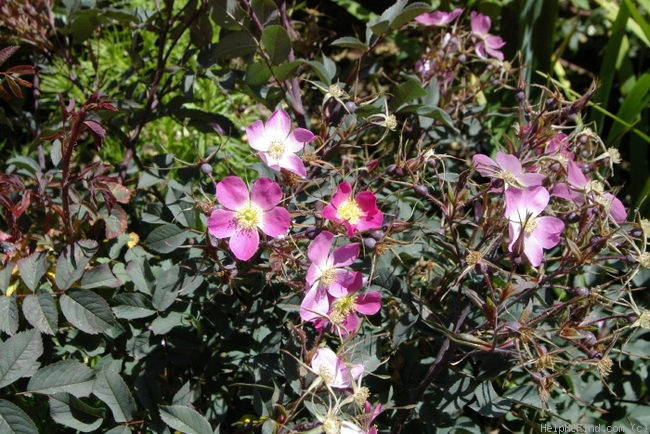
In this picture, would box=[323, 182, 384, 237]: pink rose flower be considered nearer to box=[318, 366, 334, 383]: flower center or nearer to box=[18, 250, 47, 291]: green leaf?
box=[318, 366, 334, 383]: flower center

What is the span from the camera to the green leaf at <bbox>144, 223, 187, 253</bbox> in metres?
1.15

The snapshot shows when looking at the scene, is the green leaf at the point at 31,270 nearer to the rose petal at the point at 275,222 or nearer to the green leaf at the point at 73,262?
the green leaf at the point at 73,262

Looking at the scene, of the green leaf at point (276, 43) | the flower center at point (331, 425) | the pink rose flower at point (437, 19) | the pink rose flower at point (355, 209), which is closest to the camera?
the flower center at point (331, 425)

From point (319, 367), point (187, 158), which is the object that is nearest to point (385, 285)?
point (319, 367)

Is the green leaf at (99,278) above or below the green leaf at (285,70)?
below

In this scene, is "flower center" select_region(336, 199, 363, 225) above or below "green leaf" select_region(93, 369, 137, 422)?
above

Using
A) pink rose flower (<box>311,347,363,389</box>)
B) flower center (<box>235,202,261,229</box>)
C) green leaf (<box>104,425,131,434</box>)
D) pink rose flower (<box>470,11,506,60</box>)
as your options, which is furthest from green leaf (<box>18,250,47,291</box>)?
pink rose flower (<box>470,11,506,60</box>)

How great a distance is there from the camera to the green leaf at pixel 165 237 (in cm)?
115

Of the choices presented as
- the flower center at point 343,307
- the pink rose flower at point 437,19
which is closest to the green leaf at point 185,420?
the flower center at point 343,307

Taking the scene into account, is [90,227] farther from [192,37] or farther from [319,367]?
[319,367]

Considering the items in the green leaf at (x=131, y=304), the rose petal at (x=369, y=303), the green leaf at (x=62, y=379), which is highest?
the rose petal at (x=369, y=303)

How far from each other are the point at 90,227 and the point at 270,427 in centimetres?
59

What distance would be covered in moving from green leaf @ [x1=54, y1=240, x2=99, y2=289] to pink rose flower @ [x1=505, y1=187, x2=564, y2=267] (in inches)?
27.3

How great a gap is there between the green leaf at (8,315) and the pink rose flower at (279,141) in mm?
459
